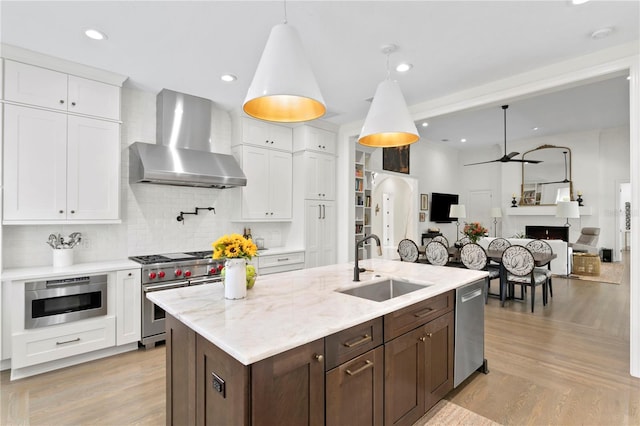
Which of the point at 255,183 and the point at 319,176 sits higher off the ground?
the point at 319,176

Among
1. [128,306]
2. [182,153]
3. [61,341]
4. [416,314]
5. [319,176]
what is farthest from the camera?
[319,176]

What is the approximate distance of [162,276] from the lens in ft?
11.6

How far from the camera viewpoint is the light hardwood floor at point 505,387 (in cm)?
231

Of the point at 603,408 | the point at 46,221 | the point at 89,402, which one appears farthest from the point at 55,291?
the point at 603,408

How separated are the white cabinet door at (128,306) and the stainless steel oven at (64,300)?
0.13 m

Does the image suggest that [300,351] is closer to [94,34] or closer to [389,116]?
[389,116]

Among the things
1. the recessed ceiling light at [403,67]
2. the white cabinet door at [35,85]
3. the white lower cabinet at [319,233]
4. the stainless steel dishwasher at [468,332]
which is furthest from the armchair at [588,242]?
the white cabinet door at [35,85]

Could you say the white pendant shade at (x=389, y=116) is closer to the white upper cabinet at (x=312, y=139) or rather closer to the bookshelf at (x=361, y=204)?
the white upper cabinet at (x=312, y=139)

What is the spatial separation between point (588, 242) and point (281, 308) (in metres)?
8.70

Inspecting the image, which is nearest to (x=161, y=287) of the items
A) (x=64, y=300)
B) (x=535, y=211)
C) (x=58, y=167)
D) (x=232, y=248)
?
(x=64, y=300)

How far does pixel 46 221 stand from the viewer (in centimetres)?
312

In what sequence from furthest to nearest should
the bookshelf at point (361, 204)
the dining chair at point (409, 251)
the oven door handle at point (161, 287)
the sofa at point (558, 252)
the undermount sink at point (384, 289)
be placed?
the sofa at point (558, 252) → the bookshelf at point (361, 204) → the dining chair at point (409, 251) → the oven door handle at point (161, 287) → the undermount sink at point (384, 289)

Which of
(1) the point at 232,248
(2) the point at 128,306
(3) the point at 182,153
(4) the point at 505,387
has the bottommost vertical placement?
(4) the point at 505,387

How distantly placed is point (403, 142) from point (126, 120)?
328 cm
